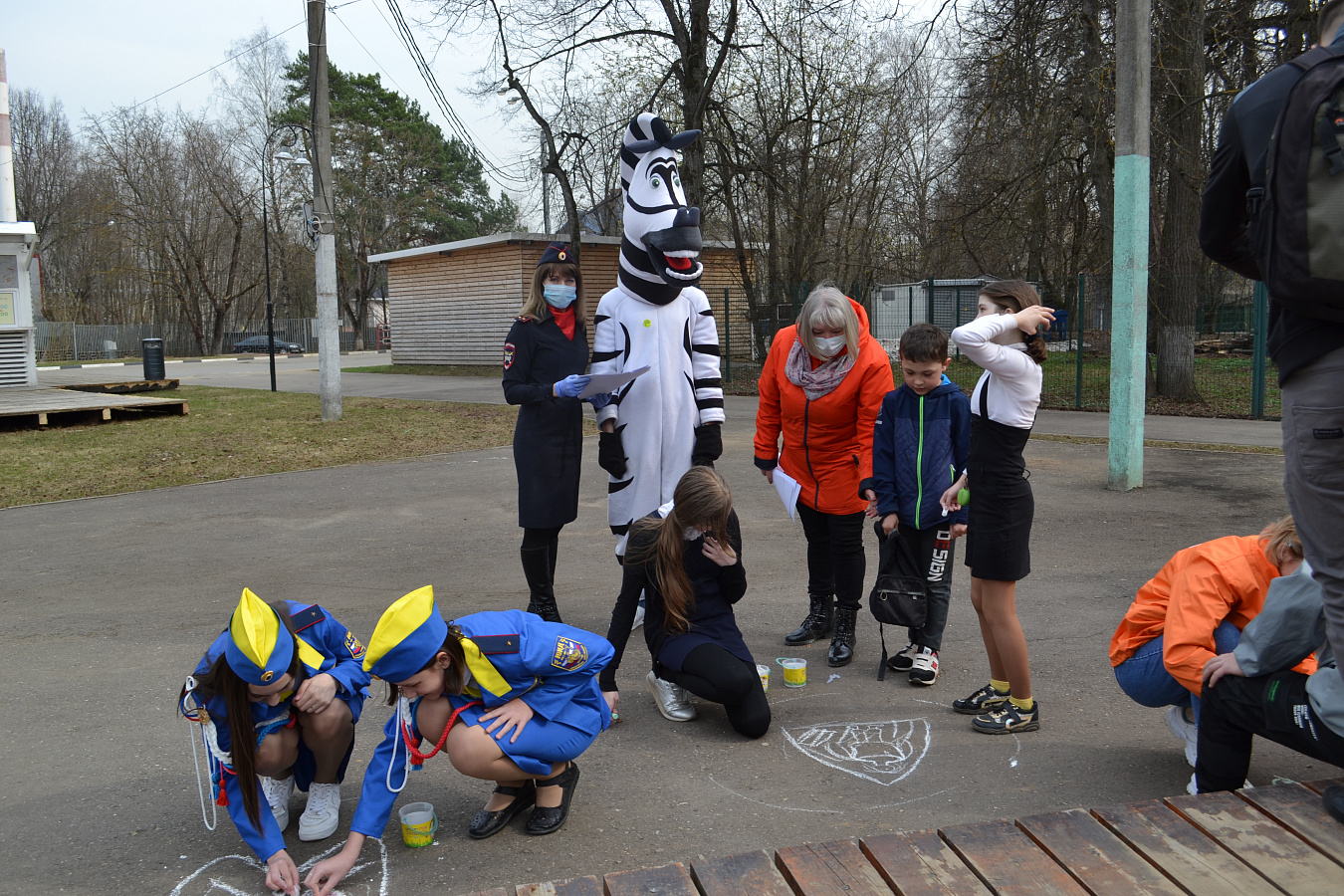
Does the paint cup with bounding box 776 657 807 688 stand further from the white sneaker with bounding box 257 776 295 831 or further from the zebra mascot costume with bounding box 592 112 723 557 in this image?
the white sneaker with bounding box 257 776 295 831

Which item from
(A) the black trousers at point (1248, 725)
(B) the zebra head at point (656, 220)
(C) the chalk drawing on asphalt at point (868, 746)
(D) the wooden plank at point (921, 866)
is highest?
(B) the zebra head at point (656, 220)

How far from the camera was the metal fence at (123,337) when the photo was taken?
3988 cm

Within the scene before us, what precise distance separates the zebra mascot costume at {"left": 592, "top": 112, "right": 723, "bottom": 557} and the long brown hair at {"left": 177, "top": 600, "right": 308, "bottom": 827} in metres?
2.30

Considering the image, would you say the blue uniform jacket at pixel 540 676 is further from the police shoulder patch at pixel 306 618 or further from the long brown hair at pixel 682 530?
the long brown hair at pixel 682 530

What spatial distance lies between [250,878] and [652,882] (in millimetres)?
1366

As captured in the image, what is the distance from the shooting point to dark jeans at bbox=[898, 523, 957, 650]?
4.32 meters

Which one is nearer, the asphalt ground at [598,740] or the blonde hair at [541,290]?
the asphalt ground at [598,740]

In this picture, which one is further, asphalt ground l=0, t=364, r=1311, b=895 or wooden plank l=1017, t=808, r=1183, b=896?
asphalt ground l=0, t=364, r=1311, b=895

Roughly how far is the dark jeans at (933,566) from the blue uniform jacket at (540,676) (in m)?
1.76

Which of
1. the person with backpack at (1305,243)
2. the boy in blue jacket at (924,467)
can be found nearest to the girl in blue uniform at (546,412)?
the boy in blue jacket at (924,467)

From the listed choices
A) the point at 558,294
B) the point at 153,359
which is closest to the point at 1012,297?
the point at 558,294

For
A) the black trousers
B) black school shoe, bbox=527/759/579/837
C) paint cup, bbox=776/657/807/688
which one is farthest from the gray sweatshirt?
black school shoe, bbox=527/759/579/837

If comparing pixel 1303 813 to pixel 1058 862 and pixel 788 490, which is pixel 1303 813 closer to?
pixel 1058 862

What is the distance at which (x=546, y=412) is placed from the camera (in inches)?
196
